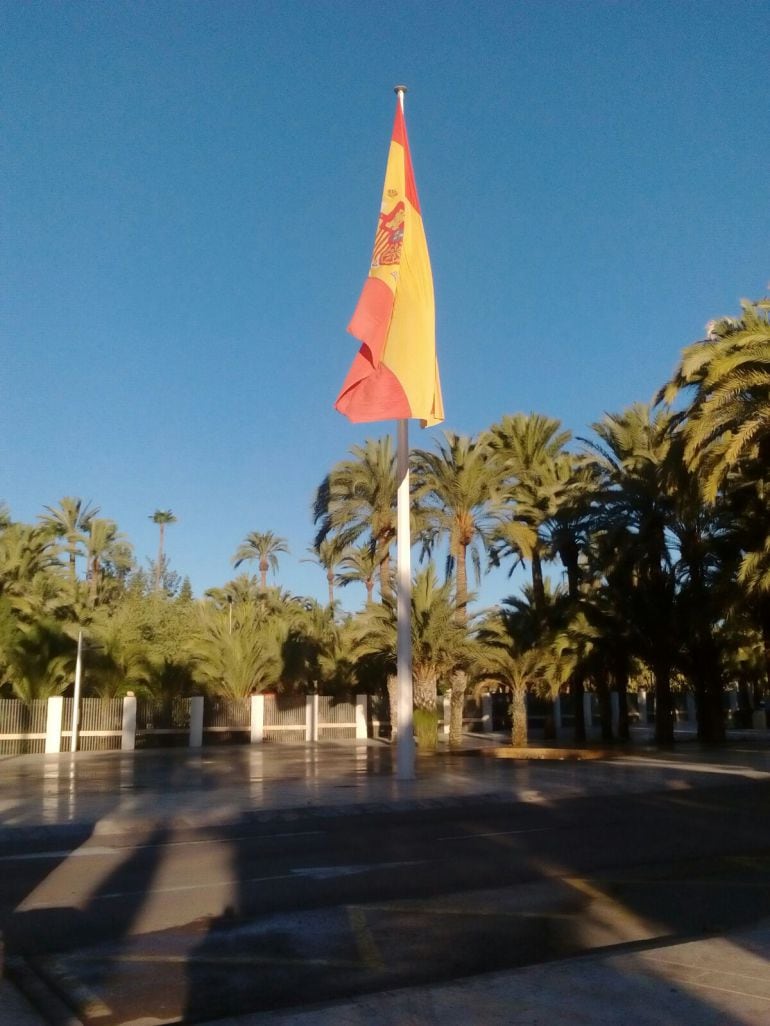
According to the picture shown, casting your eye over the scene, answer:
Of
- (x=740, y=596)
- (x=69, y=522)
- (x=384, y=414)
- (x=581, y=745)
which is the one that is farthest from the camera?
(x=69, y=522)

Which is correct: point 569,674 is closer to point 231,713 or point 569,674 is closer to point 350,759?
point 350,759

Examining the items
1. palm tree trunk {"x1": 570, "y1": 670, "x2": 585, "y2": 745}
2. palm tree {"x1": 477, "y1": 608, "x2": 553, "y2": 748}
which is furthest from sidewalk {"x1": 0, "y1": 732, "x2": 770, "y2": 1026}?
palm tree trunk {"x1": 570, "y1": 670, "x2": 585, "y2": 745}

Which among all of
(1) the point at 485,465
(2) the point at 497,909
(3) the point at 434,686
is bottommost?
(2) the point at 497,909

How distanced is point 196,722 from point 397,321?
19808mm

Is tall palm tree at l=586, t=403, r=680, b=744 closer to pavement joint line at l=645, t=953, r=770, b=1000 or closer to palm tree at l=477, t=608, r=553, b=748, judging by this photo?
palm tree at l=477, t=608, r=553, b=748

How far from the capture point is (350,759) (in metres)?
26.8

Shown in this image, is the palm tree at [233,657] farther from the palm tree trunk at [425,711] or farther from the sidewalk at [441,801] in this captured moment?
the palm tree trunk at [425,711]

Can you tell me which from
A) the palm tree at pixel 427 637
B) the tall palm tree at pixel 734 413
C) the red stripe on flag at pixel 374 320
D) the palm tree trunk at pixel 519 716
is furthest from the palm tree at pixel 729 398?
the palm tree trunk at pixel 519 716

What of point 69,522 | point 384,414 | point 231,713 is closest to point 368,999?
point 384,414

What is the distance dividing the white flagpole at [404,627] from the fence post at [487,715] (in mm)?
24462

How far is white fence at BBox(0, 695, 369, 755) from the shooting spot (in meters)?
31.0

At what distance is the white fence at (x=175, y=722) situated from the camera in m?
31.0

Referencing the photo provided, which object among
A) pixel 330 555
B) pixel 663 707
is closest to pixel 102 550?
pixel 330 555

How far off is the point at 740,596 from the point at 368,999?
21245mm
